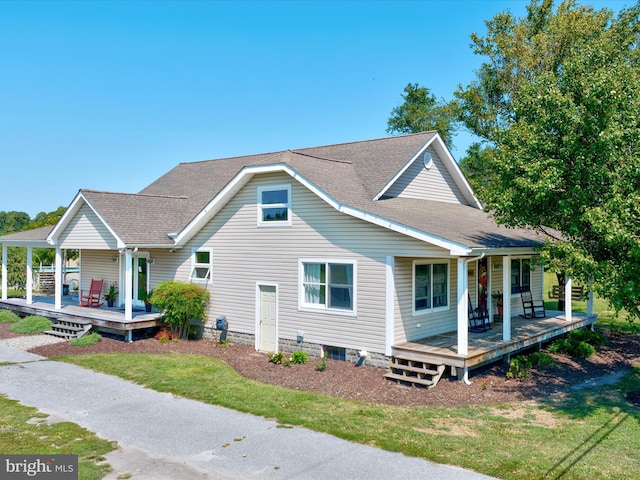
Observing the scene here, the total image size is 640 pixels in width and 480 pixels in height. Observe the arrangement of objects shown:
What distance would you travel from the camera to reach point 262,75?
87.8 feet

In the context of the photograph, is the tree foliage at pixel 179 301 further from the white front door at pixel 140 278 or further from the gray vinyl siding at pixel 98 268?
the gray vinyl siding at pixel 98 268

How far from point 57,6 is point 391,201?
42.4 feet

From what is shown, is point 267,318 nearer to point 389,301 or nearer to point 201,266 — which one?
point 201,266

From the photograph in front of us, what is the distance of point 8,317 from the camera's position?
18375 millimetres

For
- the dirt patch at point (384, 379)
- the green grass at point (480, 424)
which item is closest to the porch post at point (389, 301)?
the dirt patch at point (384, 379)

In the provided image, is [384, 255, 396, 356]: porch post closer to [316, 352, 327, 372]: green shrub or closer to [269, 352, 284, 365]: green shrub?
[316, 352, 327, 372]: green shrub

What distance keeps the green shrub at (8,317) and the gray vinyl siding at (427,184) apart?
50.1ft

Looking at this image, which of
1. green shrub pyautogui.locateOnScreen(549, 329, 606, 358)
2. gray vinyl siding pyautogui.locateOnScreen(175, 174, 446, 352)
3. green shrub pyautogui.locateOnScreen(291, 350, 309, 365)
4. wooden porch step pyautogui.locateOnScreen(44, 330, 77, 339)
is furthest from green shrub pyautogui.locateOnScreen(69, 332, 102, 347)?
green shrub pyautogui.locateOnScreen(549, 329, 606, 358)

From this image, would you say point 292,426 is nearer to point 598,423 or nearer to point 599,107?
point 598,423

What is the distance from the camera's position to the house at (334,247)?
11445mm

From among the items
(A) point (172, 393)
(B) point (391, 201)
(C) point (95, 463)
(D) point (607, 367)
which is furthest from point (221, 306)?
(D) point (607, 367)

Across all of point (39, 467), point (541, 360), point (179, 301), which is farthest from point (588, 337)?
point (39, 467)

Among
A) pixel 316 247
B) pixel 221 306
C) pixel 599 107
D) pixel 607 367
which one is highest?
pixel 599 107

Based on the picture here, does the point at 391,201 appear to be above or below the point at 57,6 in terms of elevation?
below
